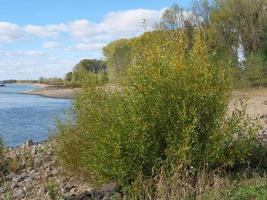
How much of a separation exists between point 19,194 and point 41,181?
1332 mm

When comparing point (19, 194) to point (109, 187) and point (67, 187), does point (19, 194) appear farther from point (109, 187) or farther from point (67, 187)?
point (109, 187)

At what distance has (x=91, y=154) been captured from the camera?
11672 millimetres

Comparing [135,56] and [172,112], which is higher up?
[135,56]

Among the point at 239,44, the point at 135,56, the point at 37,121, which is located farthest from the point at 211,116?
the point at 239,44

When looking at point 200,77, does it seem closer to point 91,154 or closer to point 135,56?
point 135,56

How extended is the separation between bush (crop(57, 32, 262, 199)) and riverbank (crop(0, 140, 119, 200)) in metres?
0.78

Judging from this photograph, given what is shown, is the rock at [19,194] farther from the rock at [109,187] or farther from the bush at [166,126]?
the rock at [109,187]

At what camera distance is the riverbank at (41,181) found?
1075 cm

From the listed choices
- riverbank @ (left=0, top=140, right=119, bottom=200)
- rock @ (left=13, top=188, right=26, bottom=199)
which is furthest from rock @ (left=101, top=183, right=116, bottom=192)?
rock @ (left=13, top=188, right=26, bottom=199)

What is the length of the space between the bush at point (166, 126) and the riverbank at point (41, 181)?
78cm

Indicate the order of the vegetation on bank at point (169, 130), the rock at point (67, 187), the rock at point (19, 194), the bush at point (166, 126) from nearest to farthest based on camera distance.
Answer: the vegetation on bank at point (169, 130)
the bush at point (166, 126)
the rock at point (67, 187)
the rock at point (19, 194)

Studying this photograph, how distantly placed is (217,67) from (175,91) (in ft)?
4.63

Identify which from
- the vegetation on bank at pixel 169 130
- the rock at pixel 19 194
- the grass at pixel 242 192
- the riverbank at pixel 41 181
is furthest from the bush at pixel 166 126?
the rock at pixel 19 194

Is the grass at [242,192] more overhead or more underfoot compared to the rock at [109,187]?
more overhead
